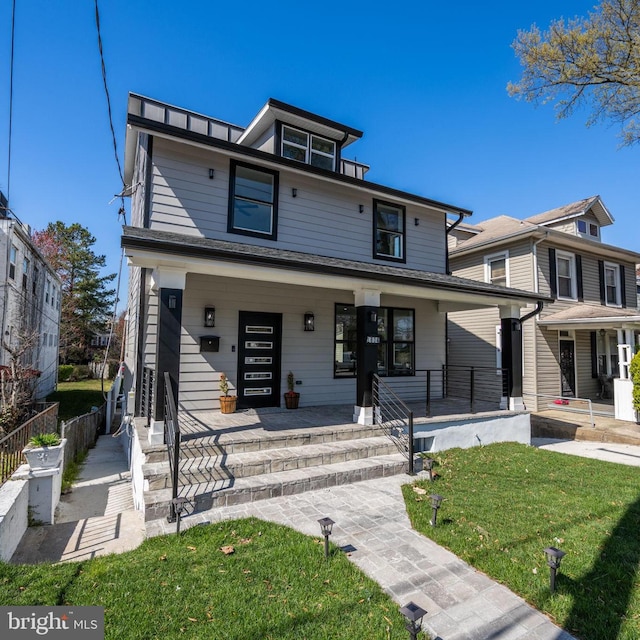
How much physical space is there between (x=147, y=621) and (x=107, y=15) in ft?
23.7

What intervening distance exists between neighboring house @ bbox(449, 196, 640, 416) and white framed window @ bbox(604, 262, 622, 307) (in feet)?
0.13

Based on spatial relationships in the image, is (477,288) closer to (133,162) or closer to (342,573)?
(342,573)

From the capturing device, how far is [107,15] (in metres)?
5.22

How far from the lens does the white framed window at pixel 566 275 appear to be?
13.2 m

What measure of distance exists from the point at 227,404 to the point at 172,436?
8.33 ft

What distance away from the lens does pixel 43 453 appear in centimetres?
482

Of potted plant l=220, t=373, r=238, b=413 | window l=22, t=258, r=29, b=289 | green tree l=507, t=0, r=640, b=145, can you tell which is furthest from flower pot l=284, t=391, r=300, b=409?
window l=22, t=258, r=29, b=289

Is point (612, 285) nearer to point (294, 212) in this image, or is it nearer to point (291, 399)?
point (294, 212)

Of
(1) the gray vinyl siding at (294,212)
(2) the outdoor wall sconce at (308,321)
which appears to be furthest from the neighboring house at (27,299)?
(2) the outdoor wall sconce at (308,321)

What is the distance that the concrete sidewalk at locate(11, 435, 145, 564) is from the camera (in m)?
3.69

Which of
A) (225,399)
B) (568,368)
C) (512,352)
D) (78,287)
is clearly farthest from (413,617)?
(78,287)

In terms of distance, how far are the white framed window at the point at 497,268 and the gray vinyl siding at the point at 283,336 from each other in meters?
5.39

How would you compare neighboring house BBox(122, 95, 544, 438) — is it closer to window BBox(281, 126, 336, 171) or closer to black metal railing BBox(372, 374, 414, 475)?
window BBox(281, 126, 336, 171)

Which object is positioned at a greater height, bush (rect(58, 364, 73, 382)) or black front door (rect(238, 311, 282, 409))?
black front door (rect(238, 311, 282, 409))
